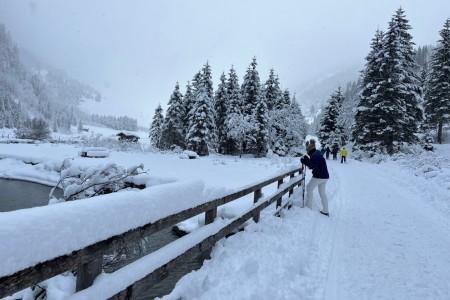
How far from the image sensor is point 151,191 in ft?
9.82

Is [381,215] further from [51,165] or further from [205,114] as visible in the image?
[205,114]

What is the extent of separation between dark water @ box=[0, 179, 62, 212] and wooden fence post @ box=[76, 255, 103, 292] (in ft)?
35.9

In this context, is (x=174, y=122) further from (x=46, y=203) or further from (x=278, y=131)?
(x=46, y=203)

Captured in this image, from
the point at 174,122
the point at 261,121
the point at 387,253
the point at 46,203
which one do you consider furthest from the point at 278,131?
the point at 387,253

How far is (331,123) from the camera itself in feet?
171

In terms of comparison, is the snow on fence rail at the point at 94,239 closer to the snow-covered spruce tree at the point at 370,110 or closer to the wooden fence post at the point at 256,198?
the wooden fence post at the point at 256,198

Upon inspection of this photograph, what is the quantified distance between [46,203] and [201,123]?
2567 centimetres

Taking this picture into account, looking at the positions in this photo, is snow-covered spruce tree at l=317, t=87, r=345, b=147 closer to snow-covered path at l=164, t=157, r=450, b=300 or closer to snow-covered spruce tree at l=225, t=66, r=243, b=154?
snow-covered spruce tree at l=225, t=66, r=243, b=154

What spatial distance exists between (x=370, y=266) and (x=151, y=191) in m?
4.06

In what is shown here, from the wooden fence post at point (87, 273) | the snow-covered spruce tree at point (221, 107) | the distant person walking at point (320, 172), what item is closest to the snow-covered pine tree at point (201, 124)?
the snow-covered spruce tree at point (221, 107)

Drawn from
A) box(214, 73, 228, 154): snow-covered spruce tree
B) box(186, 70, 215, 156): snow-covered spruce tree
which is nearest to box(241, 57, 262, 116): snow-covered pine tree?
box(214, 73, 228, 154): snow-covered spruce tree

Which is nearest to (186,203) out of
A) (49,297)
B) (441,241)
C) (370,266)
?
(49,297)

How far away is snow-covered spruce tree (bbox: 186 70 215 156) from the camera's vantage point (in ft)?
121

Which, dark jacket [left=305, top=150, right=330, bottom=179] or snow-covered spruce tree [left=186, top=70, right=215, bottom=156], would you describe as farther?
snow-covered spruce tree [left=186, top=70, right=215, bottom=156]
